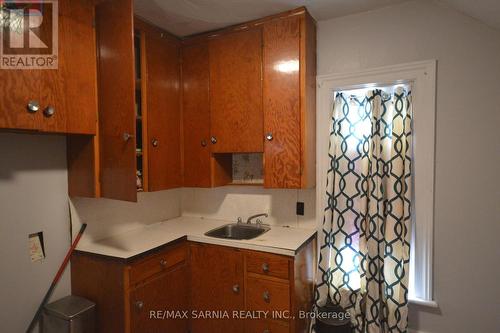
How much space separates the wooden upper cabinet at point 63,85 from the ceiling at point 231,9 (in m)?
0.47

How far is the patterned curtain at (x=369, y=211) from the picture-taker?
6.11ft

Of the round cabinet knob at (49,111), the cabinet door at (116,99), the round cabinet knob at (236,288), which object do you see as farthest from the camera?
the round cabinet knob at (236,288)

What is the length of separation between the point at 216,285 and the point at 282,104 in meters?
1.37

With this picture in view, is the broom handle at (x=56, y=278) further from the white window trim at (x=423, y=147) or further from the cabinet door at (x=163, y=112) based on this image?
the white window trim at (x=423, y=147)

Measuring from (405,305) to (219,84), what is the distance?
2038 millimetres

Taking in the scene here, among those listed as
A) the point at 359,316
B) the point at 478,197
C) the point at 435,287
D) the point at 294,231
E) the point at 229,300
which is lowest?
the point at 359,316

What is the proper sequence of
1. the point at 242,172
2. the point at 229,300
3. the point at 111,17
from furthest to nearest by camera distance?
the point at 242,172 → the point at 229,300 → the point at 111,17

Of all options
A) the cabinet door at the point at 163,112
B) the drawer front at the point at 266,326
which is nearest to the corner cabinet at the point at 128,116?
the cabinet door at the point at 163,112

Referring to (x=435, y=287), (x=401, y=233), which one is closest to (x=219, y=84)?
(x=401, y=233)

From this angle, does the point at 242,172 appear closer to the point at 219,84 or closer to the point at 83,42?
the point at 219,84

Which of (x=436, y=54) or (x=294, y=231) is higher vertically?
(x=436, y=54)

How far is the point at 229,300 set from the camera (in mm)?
1955

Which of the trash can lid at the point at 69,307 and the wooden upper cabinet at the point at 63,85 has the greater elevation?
the wooden upper cabinet at the point at 63,85

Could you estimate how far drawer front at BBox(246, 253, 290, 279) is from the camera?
1.77m
